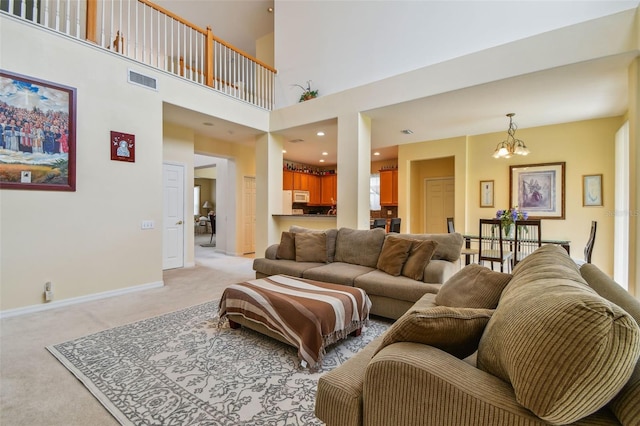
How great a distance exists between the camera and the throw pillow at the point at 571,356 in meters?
0.67

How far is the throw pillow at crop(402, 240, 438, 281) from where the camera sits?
120 inches

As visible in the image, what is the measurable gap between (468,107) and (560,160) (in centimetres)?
240

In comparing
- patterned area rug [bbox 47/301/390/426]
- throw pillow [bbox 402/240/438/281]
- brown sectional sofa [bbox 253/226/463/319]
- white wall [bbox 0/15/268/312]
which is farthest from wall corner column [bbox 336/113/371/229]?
white wall [bbox 0/15/268/312]

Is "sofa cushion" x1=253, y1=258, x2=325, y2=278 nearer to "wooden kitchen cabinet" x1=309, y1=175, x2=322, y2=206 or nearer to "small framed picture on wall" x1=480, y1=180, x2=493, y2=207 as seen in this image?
"small framed picture on wall" x1=480, y1=180, x2=493, y2=207

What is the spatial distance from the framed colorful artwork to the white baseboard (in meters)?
1.34

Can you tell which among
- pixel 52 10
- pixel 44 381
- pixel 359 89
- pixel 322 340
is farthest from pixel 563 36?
pixel 52 10

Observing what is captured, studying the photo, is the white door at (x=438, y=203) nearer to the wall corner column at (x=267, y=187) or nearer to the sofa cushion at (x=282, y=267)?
the wall corner column at (x=267, y=187)

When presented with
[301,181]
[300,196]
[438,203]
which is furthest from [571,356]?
[301,181]

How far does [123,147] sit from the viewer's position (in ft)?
13.1

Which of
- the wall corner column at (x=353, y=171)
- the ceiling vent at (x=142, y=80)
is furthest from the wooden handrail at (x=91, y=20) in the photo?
the wall corner column at (x=353, y=171)

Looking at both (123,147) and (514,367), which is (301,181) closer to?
(123,147)

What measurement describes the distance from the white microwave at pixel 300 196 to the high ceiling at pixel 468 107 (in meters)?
1.76

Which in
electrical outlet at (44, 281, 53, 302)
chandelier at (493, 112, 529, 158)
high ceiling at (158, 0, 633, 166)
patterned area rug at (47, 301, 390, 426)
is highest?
high ceiling at (158, 0, 633, 166)

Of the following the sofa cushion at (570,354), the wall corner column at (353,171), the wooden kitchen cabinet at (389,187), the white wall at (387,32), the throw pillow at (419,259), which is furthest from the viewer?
the wooden kitchen cabinet at (389,187)
